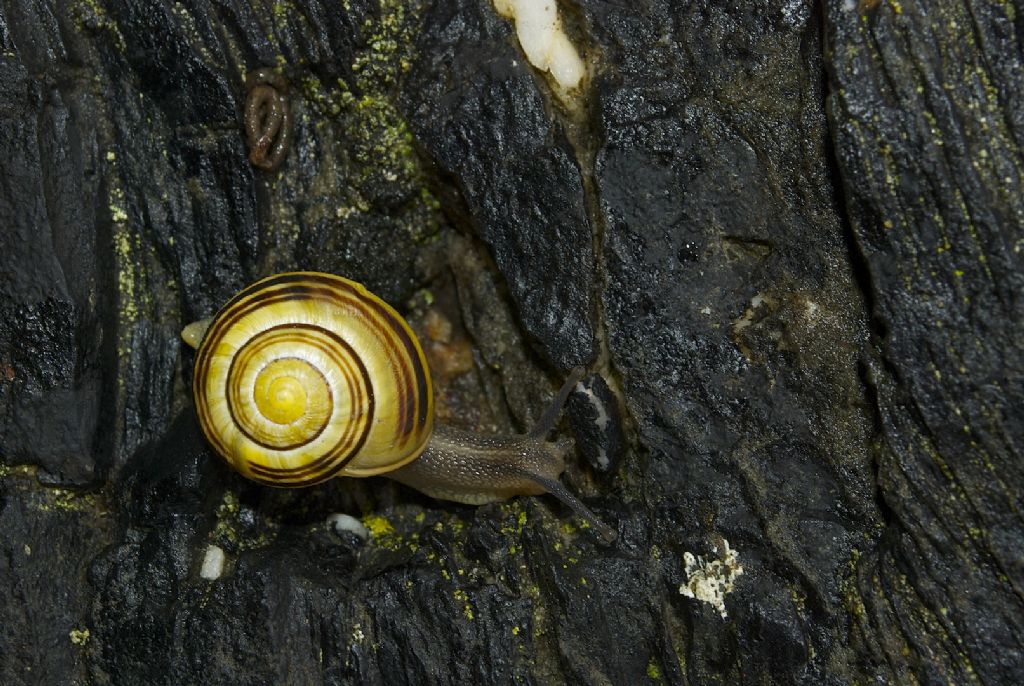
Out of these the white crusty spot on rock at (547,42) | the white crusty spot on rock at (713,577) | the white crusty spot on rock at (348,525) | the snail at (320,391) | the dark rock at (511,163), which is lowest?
the white crusty spot on rock at (713,577)

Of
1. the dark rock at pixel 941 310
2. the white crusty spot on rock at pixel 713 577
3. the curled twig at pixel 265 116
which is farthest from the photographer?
the curled twig at pixel 265 116

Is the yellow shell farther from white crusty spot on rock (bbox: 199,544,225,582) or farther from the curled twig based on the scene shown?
the curled twig

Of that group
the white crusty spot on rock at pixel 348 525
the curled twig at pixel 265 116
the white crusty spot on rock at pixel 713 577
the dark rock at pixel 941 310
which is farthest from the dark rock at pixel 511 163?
the white crusty spot on rock at pixel 348 525

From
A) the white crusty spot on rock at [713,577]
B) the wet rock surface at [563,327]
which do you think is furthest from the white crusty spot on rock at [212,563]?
the white crusty spot on rock at [713,577]

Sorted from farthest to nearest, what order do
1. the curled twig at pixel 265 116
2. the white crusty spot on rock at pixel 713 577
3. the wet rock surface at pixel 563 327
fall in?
the curled twig at pixel 265 116, the white crusty spot on rock at pixel 713 577, the wet rock surface at pixel 563 327

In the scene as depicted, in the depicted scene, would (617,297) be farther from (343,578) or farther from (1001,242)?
(343,578)

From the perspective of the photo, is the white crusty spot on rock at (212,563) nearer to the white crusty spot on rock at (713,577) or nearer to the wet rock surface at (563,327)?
the wet rock surface at (563,327)

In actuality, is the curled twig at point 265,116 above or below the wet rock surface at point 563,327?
above

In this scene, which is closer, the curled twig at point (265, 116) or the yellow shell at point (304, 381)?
the yellow shell at point (304, 381)

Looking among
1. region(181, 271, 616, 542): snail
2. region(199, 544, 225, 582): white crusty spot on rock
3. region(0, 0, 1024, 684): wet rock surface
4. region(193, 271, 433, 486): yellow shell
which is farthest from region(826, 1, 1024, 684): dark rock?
region(199, 544, 225, 582): white crusty spot on rock
